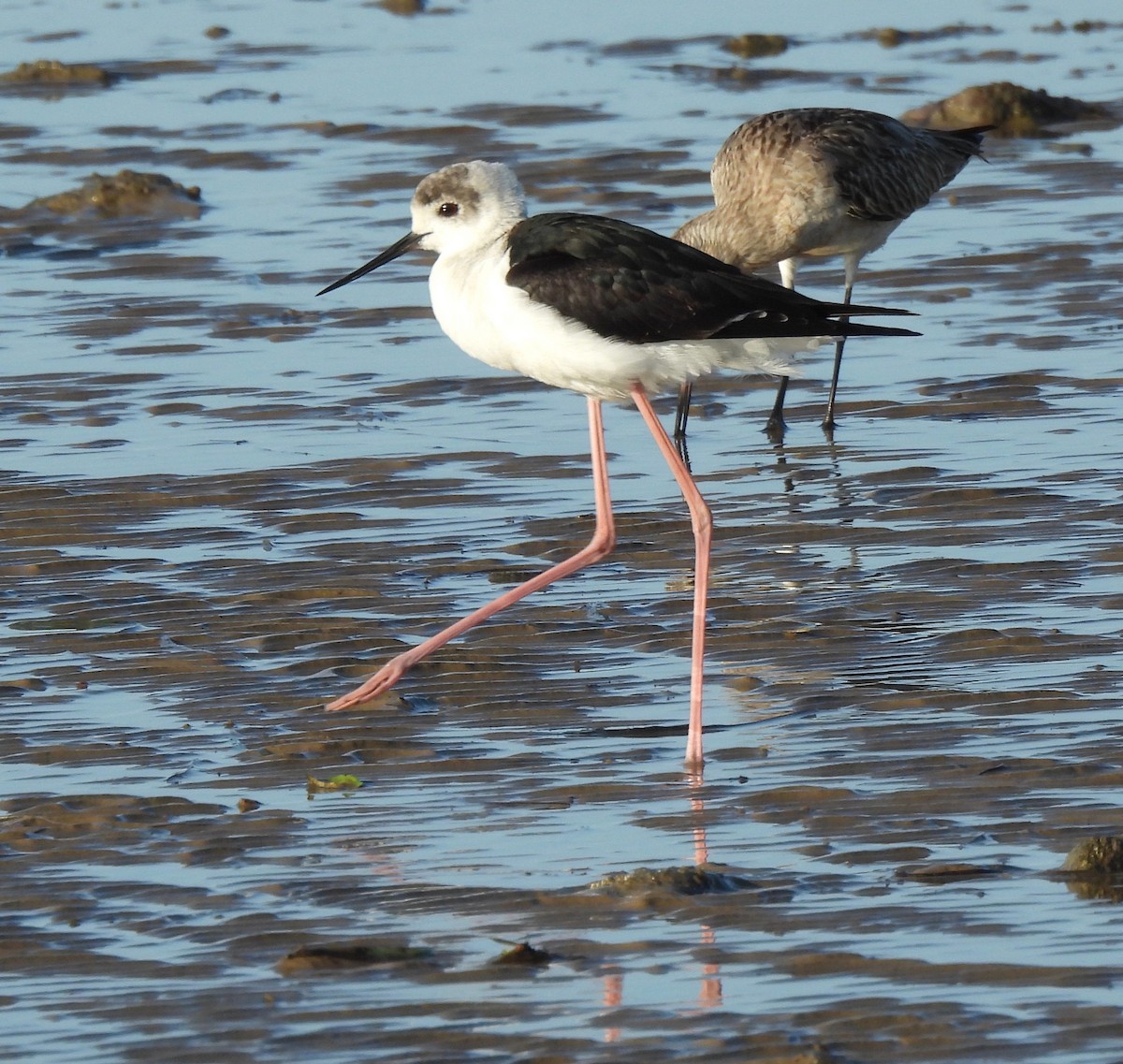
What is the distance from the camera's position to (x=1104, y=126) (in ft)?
53.2

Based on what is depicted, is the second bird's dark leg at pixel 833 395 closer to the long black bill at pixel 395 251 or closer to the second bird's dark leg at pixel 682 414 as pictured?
the second bird's dark leg at pixel 682 414

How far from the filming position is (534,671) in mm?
6730

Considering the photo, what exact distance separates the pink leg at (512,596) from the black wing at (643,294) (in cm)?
57

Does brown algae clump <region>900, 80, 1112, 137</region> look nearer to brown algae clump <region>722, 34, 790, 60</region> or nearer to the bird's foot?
brown algae clump <region>722, 34, 790, 60</region>

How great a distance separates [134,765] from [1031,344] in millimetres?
5708

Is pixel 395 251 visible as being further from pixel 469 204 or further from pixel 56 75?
pixel 56 75

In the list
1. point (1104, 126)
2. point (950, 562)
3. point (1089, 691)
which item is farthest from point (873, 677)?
point (1104, 126)

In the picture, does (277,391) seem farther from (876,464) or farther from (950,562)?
(950,562)

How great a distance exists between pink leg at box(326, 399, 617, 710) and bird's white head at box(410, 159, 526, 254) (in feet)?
1.88

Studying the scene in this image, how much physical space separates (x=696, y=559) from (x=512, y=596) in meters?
0.52

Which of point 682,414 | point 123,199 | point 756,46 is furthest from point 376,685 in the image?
point 756,46

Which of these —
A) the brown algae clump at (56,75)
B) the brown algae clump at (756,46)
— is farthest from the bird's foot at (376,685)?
the brown algae clump at (56,75)

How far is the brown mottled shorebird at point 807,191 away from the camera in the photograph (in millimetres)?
10438

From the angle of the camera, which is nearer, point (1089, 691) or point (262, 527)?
point (1089, 691)
